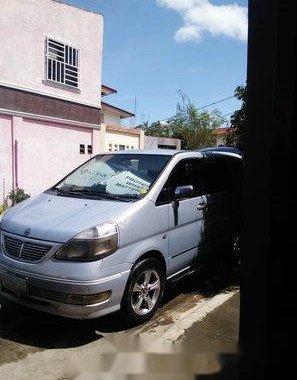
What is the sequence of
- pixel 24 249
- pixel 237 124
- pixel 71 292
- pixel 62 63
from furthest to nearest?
pixel 62 63
pixel 237 124
pixel 24 249
pixel 71 292

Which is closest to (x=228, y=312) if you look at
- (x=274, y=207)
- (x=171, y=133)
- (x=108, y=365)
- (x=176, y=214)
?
(x=176, y=214)

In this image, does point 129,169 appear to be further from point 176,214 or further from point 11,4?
point 11,4

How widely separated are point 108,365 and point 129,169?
12.9 feet

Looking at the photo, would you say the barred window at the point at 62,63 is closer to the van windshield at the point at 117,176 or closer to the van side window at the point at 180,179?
the van windshield at the point at 117,176

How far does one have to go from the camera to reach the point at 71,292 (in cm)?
399

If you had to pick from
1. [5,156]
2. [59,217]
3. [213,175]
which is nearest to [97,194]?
[59,217]

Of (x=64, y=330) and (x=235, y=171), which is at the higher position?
(x=235, y=171)

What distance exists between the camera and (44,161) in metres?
Answer: 14.9

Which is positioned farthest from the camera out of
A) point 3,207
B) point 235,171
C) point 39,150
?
point 39,150

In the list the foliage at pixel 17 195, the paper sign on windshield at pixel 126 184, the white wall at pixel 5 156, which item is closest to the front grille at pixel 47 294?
the paper sign on windshield at pixel 126 184

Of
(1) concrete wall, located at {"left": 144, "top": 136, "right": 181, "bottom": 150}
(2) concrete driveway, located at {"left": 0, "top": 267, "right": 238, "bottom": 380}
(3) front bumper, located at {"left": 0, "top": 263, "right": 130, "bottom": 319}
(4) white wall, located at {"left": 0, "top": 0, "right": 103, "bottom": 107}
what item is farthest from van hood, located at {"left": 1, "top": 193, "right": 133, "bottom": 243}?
(1) concrete wall, located at {"left": 144, "top": 136, "right": 181, "bottom": 150}

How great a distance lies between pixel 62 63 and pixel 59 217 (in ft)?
40.0

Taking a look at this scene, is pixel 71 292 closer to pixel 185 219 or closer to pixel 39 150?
pixel 185 219

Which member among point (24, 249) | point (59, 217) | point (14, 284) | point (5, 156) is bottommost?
point (14, 284)
